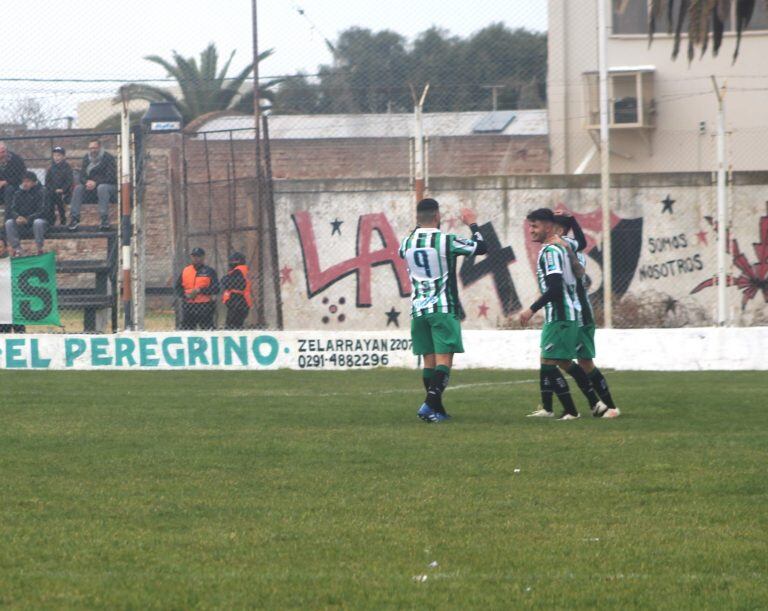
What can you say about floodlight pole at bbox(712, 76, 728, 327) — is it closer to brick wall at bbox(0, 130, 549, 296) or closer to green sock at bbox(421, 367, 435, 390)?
brick wall at bbox(0, 130, 549, 296)

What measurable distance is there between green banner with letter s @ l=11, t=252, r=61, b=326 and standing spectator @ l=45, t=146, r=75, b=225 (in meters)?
1.13

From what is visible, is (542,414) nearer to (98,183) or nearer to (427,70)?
(98,183)

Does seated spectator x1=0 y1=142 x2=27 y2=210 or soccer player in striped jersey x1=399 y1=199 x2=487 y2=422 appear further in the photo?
seated spectator x1=0 y1=142 x2=27 y2=210

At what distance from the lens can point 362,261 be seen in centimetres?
2259

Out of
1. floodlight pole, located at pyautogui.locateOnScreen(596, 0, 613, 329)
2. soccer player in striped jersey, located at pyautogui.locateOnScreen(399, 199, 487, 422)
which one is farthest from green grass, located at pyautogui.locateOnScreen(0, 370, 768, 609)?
floodlight pole, located at pyautogui.locateOnScreen(596, 0, 613, 329)

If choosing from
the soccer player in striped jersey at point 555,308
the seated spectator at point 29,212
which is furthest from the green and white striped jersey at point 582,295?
the seated spectator at point 29,212

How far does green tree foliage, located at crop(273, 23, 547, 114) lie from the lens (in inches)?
1005

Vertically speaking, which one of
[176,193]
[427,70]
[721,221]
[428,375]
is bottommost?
[428,375]

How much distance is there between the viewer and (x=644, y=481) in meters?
7.89

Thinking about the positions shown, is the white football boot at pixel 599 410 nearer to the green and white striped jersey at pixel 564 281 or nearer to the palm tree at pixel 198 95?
the green and white striped jersey at pixel 564 281

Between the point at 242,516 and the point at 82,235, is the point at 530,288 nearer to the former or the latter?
the point at 82,235

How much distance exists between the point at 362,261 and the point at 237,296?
3.18 m

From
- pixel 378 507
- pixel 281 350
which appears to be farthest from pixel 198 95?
pixel 378 507

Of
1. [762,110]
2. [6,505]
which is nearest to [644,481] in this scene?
[6,505]
